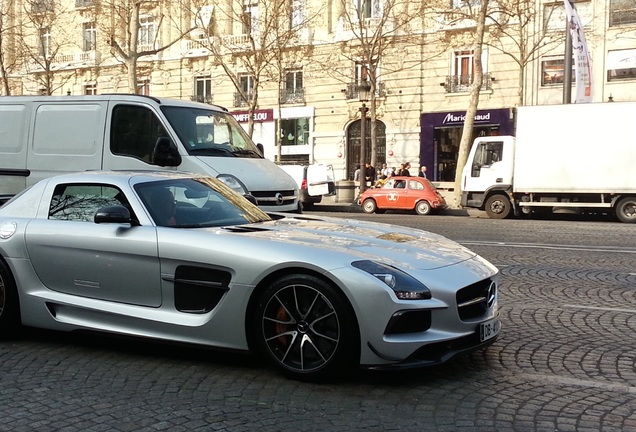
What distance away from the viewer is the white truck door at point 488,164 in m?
22.4

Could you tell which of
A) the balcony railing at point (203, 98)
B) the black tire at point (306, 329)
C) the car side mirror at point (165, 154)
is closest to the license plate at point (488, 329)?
the black tire at point (306, 329)

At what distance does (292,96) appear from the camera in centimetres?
3847

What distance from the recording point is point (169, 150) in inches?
383

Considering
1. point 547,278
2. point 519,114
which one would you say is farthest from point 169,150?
point 519,114

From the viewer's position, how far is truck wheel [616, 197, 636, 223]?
20.5 metres

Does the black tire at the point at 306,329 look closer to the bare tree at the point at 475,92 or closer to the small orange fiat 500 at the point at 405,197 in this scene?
the small orange fiat 500 at the point at 405,197

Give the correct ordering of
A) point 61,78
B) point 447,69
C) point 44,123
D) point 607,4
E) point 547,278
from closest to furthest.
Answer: point 547,278 < point 44,123 < point 607,4 < point 447,69 < point 61,78

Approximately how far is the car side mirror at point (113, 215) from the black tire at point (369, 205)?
20.4m

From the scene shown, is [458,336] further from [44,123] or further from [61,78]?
[61,78]

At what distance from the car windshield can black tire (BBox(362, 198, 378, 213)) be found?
63.8 feet

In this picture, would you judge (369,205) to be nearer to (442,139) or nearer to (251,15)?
(442,139)

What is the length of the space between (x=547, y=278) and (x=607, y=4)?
86.6ft

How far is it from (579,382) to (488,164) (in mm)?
19055

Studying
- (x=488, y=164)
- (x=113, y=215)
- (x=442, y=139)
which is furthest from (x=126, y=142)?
(x=442, y=139)
